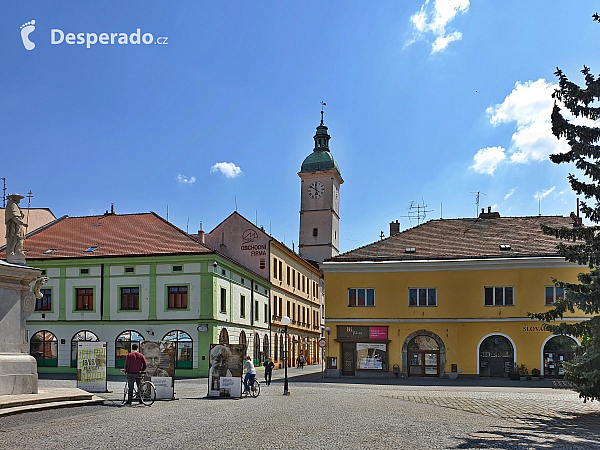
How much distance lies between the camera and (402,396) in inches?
977

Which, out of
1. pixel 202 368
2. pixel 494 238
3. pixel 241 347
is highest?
pixel 494 238

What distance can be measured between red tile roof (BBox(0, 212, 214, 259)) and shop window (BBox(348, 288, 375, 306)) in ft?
29.7

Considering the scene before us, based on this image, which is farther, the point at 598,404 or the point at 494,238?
the point at 494,238

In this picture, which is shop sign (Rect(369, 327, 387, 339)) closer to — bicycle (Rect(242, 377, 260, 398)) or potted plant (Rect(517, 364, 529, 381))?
potted plant (Rect(517, 364, 529, 381))

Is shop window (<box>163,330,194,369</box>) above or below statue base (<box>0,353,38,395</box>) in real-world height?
below

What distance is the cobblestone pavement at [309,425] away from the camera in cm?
1181

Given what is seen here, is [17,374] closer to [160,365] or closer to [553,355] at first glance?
[160,365]

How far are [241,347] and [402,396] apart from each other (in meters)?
6.58

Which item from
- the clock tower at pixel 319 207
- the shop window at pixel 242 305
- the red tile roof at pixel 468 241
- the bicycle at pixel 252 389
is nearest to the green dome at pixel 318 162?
the clock tower at pixel 319 207

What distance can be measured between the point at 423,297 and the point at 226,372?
1918 cm

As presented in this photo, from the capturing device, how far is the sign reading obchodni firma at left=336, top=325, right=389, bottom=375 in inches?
1533

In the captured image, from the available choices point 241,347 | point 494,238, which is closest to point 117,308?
point 241,347

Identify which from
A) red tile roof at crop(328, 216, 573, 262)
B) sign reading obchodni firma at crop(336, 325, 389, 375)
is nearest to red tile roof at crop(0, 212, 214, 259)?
sign reading obchodni firma at crop(336, 325, 389, 375)

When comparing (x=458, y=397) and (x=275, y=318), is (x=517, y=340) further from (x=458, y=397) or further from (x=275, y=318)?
(x=275, y=318)
